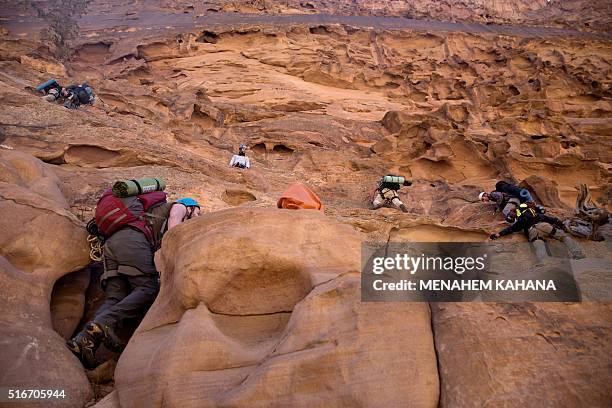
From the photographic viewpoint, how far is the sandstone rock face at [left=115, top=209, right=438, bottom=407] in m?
3.00

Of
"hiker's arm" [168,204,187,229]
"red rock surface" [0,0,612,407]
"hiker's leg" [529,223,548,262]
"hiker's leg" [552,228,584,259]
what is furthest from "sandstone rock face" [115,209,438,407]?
"hiker's leg" [552,228,584,259]

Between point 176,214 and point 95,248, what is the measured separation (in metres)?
0.94

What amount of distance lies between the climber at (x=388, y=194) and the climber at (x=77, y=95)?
26.5 ft

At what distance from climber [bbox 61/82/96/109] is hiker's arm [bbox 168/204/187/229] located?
8361 millimetres

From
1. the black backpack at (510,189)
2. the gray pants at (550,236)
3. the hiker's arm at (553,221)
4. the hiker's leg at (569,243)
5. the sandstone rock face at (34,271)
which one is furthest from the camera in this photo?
the black backpack at (510,189)

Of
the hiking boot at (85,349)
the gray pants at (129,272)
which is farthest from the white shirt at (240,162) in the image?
the hiking boot at (85,349)

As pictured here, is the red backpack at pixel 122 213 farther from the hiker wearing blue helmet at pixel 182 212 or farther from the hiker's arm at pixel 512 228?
the hiker's arm at pixel 512 228

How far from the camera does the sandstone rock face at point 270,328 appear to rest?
300 cm

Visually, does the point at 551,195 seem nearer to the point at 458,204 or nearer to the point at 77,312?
the point at 458,204

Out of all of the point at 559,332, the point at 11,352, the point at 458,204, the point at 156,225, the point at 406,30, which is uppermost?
the point at 406,30

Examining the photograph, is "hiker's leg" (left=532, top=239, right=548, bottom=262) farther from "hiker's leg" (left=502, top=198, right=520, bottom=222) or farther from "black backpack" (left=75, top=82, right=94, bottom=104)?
"black backpack" (left=75, top=82, right=94, bottom=104)

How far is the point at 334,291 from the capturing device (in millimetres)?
3512

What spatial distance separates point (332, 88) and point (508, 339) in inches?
842

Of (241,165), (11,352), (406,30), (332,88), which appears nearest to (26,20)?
(332,88)
